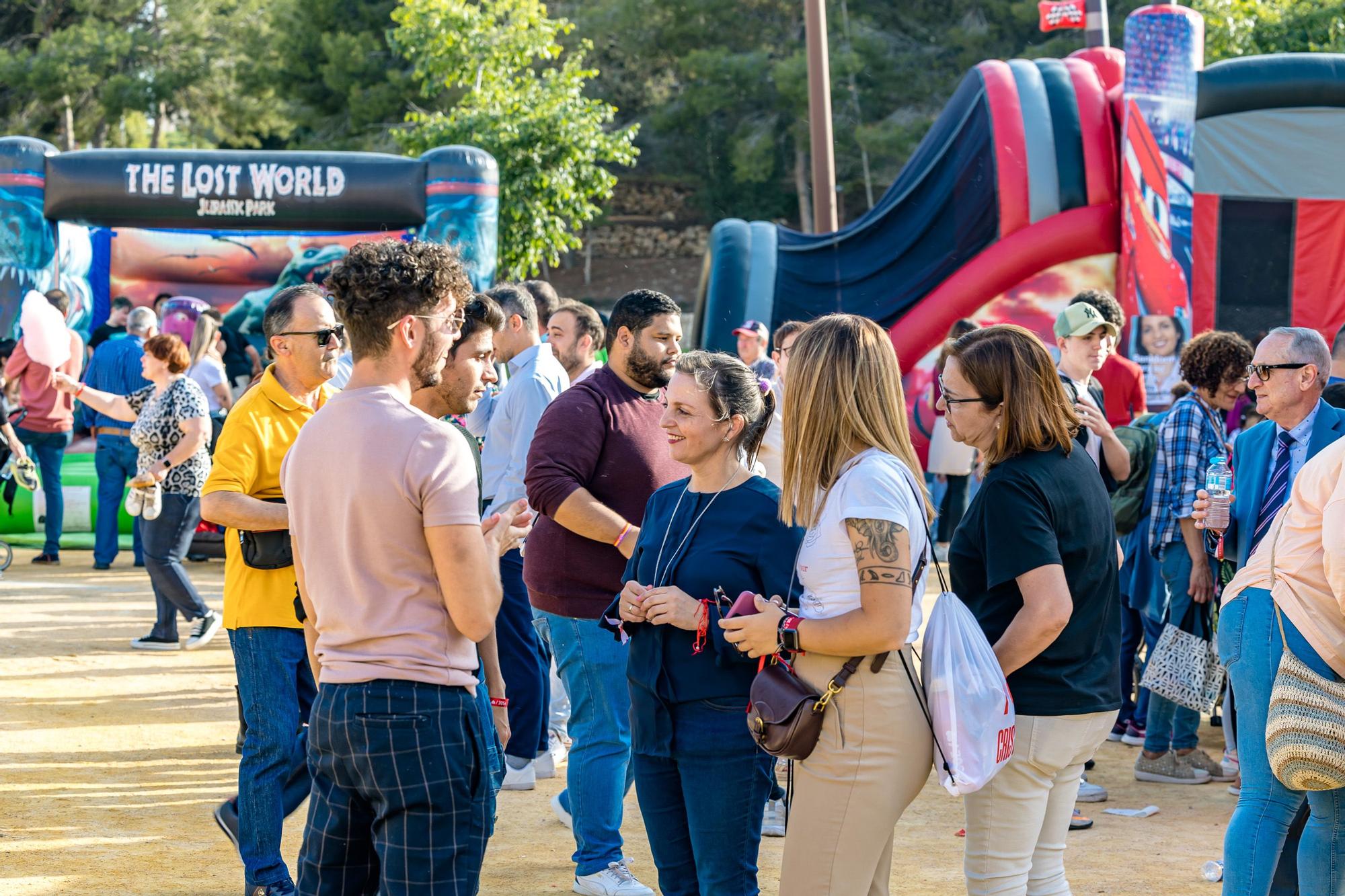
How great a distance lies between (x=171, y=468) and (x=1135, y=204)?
8164mm

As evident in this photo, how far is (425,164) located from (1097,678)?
11.0 m

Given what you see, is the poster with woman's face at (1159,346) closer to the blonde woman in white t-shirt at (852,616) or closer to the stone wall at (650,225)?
the blonde woman in white t-shirt at (852,616)

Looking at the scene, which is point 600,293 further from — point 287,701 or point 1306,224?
point 287,701

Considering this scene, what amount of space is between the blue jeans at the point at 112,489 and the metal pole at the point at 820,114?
853 cm

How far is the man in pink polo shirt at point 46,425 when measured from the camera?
10.7 metres

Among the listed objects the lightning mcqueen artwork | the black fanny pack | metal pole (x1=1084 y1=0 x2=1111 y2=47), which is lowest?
the black fanny pack

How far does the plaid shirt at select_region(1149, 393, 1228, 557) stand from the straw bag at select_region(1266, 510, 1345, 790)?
2.31 meters

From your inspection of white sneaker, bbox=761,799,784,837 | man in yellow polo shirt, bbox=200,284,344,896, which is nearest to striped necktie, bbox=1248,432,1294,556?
white sneaker, bbox=761,799,784,837

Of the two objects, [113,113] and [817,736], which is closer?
[817,736]

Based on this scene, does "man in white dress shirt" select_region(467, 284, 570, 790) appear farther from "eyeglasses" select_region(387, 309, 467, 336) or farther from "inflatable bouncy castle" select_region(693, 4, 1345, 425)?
"inflatable bouncy castle" select_region(693, 4, 1345, 425)

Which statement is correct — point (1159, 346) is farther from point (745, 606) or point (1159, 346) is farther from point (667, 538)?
point (745, 606)

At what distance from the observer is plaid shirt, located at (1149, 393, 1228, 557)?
5621 mm

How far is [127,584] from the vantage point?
10055mm

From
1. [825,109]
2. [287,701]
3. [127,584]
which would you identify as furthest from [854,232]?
[287,701]
